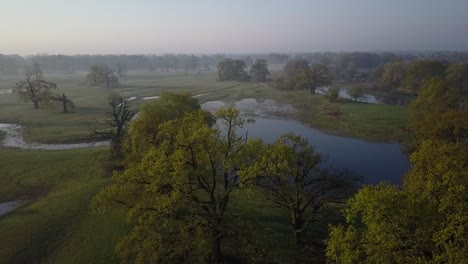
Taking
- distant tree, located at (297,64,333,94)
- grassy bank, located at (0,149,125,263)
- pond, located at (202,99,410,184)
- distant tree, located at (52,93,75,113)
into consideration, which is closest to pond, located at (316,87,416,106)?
distant tree, located at (297,64,333,94)

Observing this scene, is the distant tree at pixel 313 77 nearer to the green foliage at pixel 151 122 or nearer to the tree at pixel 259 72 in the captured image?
the tree at pixel 259 72

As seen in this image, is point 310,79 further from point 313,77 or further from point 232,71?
point 232,71

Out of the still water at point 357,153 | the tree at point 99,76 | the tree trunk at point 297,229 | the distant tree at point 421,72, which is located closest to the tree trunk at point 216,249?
the tree trunk at point 297,229

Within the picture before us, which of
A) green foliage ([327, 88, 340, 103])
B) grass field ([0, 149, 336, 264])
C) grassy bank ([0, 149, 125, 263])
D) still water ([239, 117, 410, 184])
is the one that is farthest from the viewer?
green foliage ([327, 88, 340, 103])

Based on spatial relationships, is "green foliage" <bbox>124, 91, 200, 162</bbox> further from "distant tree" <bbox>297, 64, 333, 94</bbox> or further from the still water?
"distant tree" <bbox>297, 64, 333, 94</bbox>

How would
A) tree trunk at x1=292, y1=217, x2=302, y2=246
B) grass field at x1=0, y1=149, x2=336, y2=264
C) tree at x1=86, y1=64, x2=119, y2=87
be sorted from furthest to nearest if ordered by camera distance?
1. tree at x1=86, y1=64, x2=119, y2=87
2. tree trunk at x1=292, y1=217, x2=302, y2=246
3. grass field at x1=0, y1=149, x2=336, y2=264

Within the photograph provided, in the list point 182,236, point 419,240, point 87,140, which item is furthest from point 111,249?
point 87,140
